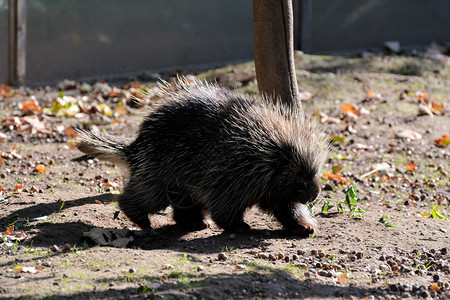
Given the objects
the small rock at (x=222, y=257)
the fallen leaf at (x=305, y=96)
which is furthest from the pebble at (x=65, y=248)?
the fallen leaf at (x=305, y=96)

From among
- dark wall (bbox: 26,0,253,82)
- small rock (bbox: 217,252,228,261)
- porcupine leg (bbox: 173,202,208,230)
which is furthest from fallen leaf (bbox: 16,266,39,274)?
dark wall (bbox: 26,0,253,82)

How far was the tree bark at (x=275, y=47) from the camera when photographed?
19.8 ft

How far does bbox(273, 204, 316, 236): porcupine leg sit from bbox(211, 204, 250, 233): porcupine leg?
0.37m

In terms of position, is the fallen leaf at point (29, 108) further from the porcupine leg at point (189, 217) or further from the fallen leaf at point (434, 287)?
the fallen leaf at point (434, 287)

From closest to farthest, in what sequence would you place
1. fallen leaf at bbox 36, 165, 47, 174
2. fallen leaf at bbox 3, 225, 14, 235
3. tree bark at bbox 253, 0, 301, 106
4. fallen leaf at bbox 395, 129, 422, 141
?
fallen leaf at bbox 3, 225, 14, 235 → tree bark at bbox 253, 0, 301, 106 → fallen leaf at bbox 36, 165, 47, 174 → fallen leaf at bbox 395, 129, 422, 141

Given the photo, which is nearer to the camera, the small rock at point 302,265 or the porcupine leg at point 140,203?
the small rock at point 302,265

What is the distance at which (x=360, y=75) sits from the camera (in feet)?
36.2

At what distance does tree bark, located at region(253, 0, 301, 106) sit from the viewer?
604cm

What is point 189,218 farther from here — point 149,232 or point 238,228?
point 238,228

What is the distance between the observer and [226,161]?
17.5ft

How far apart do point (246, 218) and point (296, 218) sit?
814mm

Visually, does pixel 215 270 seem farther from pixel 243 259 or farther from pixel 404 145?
pixel 404 145

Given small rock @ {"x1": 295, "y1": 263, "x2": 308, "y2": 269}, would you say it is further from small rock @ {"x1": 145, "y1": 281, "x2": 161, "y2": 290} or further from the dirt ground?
small rock @ {"x1": 145, "y1": 281, "x2": 161, "y2": 290}

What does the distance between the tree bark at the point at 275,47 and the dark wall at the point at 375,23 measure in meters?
7.90
